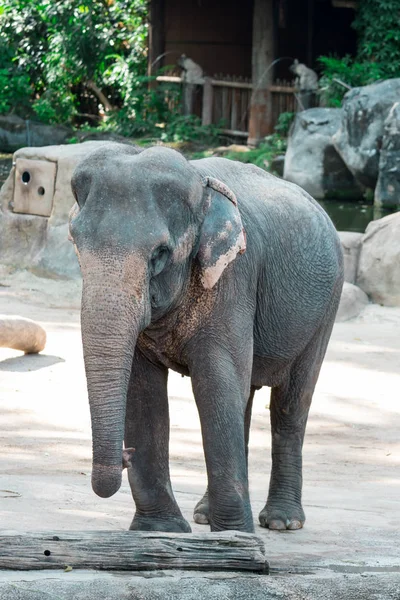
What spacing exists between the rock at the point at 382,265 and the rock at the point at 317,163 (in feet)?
A: 22.8

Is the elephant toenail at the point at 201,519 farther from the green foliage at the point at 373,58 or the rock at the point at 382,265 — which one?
the green foliage at the point at 373,58

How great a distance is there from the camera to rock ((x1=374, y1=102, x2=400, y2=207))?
17.0 metres

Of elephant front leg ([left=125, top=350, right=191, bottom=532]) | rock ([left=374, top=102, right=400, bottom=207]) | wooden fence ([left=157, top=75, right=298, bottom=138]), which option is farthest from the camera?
wooden fence ([left=157, top=75, right=298, bottom=138])

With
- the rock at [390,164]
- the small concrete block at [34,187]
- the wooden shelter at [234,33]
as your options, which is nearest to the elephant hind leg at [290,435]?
the small concrete block at [34,187]

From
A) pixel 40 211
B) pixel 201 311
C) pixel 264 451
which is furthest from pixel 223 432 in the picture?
pixel 40 211

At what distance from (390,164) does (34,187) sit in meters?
7.06

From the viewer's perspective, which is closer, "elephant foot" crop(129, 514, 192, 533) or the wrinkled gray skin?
the wrinkled gray skin

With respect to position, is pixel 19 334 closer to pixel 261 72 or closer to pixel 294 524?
pixel 294 524

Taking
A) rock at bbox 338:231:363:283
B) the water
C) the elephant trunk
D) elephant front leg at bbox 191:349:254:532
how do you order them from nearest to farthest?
the elephant trunk
elephant front leg at bbox 191:349:254:532
rock at bbox 338:231:363:283
the water

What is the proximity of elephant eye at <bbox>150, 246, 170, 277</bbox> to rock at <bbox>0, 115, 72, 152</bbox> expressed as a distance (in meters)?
18.9

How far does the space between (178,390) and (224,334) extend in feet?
13.1

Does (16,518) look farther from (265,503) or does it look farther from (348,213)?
(348,213)

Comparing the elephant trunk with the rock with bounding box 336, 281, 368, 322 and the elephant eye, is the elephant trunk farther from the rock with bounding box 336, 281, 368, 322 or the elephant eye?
the rock with bounding box 336, 281, 368, 322

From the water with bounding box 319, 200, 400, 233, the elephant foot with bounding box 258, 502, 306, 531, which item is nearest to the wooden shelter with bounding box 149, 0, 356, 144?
the water with bounding box 319, 200, 400, 233
